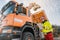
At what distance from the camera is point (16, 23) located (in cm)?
694

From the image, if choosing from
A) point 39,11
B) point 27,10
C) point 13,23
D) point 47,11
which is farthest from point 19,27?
point 47,11

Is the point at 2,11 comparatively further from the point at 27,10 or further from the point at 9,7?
the point at 27,10

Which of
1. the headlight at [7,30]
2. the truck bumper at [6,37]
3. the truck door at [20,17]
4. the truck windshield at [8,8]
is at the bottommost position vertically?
the truck bumper at [6,37]

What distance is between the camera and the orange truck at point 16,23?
6.77 metres

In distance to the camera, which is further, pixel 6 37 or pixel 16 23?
pixel 16 23

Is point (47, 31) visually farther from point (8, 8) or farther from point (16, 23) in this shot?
point (8, 8)

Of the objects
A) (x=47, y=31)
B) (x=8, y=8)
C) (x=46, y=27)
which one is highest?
(x=8, y=8)

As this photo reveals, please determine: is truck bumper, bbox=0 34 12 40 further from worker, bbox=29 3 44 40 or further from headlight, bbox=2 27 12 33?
worker, bbox=29 3 44 40

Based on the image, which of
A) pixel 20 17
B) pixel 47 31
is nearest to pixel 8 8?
pixel 20 17

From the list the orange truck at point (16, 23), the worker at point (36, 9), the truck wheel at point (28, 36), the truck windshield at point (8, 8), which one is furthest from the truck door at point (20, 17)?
the worker at point (36, 9)

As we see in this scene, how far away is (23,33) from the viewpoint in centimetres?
723

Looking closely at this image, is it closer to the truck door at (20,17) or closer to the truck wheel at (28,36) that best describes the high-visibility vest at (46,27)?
the truck wheel at (28,36)

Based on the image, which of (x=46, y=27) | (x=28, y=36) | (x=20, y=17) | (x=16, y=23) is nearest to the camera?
(x=16, y=23)

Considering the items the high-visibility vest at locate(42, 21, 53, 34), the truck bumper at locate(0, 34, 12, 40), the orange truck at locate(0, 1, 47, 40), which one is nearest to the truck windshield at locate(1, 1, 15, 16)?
the orange truck at locate(0, 1, 47, 40)
